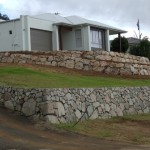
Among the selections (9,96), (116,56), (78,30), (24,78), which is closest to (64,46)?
(78,30)

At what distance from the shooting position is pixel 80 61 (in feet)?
95.5

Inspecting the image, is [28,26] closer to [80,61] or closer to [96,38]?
[80,61]

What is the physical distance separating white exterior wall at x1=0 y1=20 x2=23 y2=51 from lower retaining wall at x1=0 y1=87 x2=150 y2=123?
15.4 m

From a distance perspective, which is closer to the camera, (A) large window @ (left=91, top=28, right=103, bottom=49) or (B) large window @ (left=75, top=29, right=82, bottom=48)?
(B) large window @ (left=75, top=29, right=82, bottom=48)

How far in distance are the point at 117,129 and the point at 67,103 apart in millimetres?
2135

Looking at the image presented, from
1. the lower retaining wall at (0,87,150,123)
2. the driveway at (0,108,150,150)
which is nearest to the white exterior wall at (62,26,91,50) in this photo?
the lower retaining wall at (0,87,150,123)

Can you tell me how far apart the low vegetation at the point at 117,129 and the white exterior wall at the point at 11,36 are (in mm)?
17264

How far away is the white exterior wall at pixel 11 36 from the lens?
33500 mm

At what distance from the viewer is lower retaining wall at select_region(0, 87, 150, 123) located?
15.4 m

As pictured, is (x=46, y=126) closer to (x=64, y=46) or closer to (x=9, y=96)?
(x=9, y=96)

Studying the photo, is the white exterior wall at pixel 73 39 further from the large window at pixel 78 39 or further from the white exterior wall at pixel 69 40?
the large window at pixel 78 39

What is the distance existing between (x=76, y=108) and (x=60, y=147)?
4.84 meters

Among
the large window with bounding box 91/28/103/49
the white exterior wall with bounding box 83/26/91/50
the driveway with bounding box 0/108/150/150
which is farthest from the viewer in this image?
the large window with bounding box 91/28/103/49

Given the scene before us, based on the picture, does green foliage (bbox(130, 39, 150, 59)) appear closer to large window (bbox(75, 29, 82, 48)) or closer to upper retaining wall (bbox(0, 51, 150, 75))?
large window (bbox(75, 29, 82, 48))
